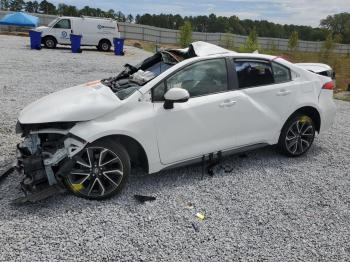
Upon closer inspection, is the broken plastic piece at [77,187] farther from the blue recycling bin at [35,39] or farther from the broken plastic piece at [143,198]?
the blue recycling bin at [35,39]

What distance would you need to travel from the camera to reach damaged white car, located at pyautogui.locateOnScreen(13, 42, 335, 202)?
13.1 ft

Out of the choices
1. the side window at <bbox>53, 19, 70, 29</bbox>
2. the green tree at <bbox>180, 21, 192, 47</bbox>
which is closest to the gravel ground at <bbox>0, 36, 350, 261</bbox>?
the side window at <bbox>53, 19, 70, 29</bbox>

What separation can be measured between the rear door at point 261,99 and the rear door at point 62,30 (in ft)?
63.3

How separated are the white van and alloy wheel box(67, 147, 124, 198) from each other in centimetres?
1985

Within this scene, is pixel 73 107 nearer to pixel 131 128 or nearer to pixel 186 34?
pixel 131 128

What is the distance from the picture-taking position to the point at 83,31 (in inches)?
880

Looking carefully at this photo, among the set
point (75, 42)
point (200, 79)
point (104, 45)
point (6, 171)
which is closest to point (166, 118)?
point (200, 79)

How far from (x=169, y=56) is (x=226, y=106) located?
3.78 ft

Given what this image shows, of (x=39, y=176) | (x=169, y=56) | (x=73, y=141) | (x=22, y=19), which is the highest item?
(x=22, y=19)

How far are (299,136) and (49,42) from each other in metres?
20.0

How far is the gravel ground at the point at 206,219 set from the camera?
133 inches

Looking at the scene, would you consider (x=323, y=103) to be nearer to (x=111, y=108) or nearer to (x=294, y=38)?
(x=111, y=108)

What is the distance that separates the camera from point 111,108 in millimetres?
4125

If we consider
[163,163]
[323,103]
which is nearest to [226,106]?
[163,163]
